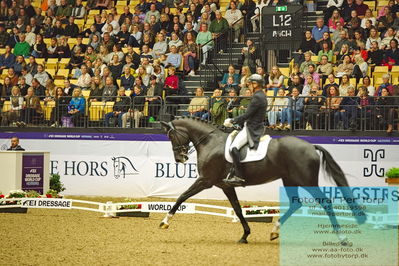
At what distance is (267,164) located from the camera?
13.3 m

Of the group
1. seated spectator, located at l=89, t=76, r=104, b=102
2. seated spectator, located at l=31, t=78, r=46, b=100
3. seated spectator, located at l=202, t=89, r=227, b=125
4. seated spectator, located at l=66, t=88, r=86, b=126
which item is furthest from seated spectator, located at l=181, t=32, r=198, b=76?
seated spectator, located at l=31, t=78, r=46, b=100

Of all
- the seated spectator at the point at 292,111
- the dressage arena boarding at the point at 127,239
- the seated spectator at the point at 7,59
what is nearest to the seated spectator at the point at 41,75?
the seated spectator at the point at 7,59

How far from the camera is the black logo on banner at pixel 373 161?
1983 centimetres

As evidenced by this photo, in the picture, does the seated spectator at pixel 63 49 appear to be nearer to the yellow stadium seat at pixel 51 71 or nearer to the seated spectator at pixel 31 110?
the yellow stadium seat at pixel 51 71

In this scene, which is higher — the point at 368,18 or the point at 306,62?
the point at 368,18

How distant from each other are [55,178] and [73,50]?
7.37m

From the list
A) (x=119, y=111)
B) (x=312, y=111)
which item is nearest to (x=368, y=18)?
(x=312, y=111)

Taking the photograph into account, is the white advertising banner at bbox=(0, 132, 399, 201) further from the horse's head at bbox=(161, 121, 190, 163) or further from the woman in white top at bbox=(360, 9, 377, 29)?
the horse's head at bbox=(161, 121, 190, 163)

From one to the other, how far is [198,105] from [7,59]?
362 inches

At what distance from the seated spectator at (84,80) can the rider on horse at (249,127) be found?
1253 centimetres

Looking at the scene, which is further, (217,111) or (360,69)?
(360,69)

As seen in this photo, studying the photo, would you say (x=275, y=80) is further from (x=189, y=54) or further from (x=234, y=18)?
(x=234, y=18)

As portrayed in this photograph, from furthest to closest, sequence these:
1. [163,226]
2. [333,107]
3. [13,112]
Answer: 1. [13,112]
2. [333,107]
3. [163,226]

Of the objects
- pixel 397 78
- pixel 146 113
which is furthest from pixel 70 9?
pixel 397 78
